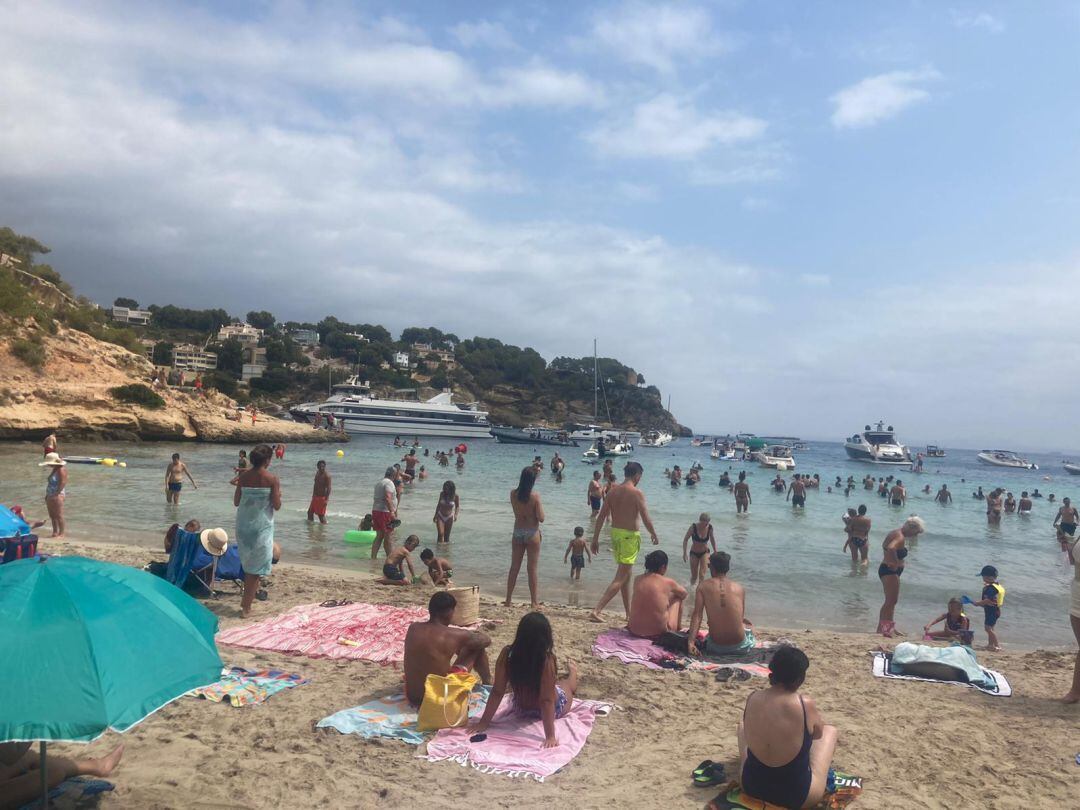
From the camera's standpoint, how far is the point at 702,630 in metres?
6.93

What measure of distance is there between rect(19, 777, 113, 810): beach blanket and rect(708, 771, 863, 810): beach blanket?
309cm

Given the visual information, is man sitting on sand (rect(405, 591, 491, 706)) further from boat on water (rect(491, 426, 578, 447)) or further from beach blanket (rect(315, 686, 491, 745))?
boat on water (rect(491, 426, 578, 447))

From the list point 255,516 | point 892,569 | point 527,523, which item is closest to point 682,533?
point 892,569

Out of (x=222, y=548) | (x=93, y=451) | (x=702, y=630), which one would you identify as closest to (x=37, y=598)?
(x=222, y=548)

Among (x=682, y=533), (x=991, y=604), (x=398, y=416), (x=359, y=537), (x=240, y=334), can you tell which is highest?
(x=240, y=334)

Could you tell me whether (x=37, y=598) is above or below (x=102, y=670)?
above

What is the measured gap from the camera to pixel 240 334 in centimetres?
10875

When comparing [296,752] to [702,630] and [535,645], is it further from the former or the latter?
[702,630]

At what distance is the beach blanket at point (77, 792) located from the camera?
347cm

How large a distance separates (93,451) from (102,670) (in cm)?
3166

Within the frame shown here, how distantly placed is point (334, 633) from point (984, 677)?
5.47 m

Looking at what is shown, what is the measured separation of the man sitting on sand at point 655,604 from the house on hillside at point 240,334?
103 m

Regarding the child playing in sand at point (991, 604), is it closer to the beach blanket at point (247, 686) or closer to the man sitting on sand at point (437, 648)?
the man sitting on sand at point (437, 648)

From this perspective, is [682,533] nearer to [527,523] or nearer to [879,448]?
[527,523]
